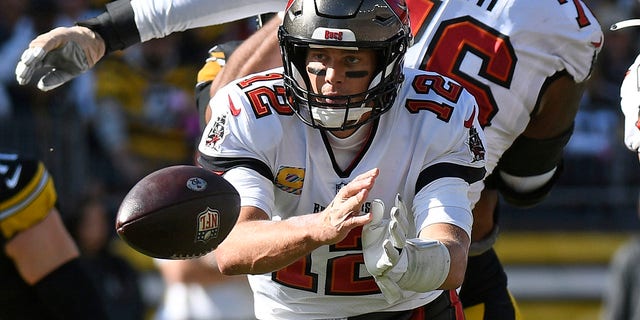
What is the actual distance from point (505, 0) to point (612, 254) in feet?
16.9

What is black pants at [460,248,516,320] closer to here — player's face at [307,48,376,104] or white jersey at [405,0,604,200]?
white jersey at [405,0,604,200]

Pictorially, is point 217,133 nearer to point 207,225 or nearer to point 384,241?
point 207,225

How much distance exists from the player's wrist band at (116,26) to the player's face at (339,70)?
96 centimetres

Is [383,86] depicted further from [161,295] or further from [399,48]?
[161,295]

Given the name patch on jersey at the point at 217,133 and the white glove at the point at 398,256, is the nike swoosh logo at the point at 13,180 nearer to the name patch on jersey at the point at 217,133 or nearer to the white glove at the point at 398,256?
the name patch on jersey at the point at 217,133

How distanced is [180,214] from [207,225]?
0.08m

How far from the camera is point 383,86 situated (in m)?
3.73

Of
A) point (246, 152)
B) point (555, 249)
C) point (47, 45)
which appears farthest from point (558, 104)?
point (555, 249)

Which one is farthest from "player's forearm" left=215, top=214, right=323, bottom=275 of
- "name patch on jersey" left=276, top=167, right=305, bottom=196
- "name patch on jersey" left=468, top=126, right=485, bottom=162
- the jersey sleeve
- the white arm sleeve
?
the white arm sleeve

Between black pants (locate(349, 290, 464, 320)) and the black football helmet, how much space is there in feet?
2.05

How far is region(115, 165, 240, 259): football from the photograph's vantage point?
136 inches

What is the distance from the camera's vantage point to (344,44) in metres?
3.65

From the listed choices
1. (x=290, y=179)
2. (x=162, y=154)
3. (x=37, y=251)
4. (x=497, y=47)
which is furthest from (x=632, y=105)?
(x=162, y=154)

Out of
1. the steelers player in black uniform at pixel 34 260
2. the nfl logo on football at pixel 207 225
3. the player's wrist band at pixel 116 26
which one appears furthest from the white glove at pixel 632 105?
the steelers player in black uniform at pixel 34 260
